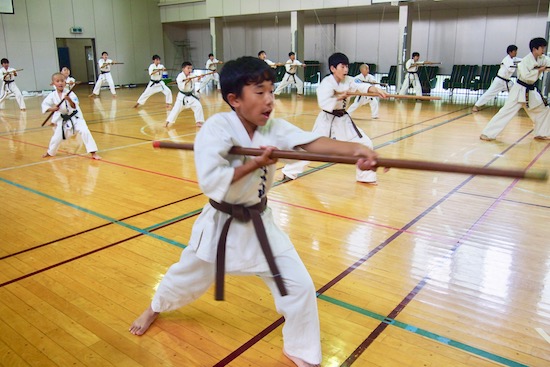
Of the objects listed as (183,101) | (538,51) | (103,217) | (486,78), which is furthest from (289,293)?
(486,78)

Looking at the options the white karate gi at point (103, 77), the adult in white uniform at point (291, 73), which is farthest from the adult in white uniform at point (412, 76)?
the white karate gi at point (103, 77)

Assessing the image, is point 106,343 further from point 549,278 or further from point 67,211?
point 549,278

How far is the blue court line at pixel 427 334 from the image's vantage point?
226 centimetres

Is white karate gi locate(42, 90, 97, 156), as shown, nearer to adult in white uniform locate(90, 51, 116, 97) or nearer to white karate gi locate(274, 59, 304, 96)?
white karate gi locate(274, 59, 304, 96)

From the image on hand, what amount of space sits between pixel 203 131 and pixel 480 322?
1913mm

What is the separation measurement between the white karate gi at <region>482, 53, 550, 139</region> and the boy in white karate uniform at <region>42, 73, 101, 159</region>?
6648 millimetres

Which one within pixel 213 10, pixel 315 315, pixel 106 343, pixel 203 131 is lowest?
pixel 106 343

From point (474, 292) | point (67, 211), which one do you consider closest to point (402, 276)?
point (474, 292)

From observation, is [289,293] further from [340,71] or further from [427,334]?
[340,71]

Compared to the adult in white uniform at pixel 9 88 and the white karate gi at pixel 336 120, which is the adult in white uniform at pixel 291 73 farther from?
the white karate gi at pixel 336 120

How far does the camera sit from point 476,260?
11.1 ft

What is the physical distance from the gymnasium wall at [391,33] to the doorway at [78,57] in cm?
387

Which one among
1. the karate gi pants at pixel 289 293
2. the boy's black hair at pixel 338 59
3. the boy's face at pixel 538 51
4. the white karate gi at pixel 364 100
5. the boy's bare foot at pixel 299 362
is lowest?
the boy's bare foot at pixel 299 362

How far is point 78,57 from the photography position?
21.7 metres
